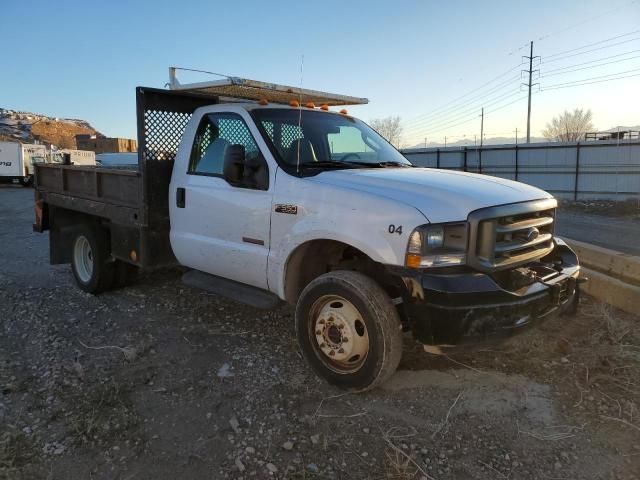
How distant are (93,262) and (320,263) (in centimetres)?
320

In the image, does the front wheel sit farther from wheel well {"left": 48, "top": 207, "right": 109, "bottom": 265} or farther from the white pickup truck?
wheel well {"left": 48, "top": 207, "right": 109, "bottom": 265}

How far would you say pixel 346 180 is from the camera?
3.67m

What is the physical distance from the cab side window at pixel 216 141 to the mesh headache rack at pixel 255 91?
0.27 metres

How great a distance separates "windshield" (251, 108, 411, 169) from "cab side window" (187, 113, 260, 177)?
0.66ft

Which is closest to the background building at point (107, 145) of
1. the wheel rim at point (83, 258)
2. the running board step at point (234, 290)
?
the wheel rim at point (83, 258)

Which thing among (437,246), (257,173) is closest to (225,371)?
(257,173)

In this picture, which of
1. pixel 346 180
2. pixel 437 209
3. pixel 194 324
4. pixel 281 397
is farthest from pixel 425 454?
pixel 194 324

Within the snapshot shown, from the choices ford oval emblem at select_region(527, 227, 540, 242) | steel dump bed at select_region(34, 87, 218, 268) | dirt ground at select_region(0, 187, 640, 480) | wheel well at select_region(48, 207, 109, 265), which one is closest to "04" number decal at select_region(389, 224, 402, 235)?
ford oval emblem at select_region(527, 227, 540, 242)

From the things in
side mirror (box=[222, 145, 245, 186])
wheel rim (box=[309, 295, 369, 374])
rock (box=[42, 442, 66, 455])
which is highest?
side mirror (box=[222, 145, 245, 186])

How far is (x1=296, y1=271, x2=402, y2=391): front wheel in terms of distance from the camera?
10.9 ft

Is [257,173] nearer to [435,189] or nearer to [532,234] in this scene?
[435,189]

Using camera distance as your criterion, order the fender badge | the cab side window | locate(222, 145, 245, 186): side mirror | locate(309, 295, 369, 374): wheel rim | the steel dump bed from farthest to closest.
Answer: the steel dump bed < the cab side window < locate(222, 145, 245, 186): side mirror < the fender badge < locate(309, 295, 369, 374): wheel rim

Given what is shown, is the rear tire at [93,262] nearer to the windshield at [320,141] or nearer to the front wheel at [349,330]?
the windshield at [320,141]

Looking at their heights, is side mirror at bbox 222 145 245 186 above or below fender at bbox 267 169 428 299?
above
